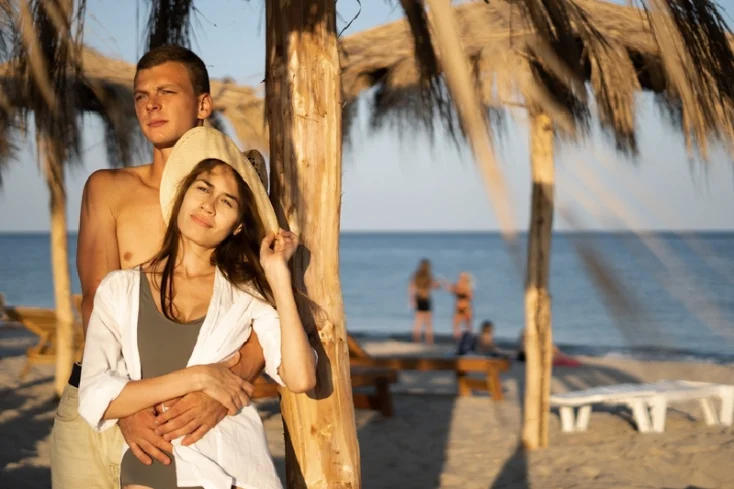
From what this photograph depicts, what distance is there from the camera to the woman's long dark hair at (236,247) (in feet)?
7.16

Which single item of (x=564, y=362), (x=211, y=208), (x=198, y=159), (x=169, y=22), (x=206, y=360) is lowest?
(x=564, y=362)

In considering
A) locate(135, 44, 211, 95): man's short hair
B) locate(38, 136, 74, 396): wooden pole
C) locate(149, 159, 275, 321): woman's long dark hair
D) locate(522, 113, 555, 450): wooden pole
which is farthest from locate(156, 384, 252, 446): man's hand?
locate(38, 136, 74, 396): wooden pole

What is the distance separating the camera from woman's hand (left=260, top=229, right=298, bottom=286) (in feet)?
6.95

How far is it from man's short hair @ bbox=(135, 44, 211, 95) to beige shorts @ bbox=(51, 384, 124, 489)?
0.87 meters

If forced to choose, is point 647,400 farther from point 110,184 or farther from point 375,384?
point 110,184

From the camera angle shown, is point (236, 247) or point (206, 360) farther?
point (236, 247)

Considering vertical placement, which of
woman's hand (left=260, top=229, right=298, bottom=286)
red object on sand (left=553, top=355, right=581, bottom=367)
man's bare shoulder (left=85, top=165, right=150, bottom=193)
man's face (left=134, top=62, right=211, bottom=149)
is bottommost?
red object on sand (left=553, top=355, right=581, bottom=367)

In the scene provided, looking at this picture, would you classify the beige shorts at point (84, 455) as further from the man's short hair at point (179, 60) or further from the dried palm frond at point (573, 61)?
the dried palm frond at point (573, 61)

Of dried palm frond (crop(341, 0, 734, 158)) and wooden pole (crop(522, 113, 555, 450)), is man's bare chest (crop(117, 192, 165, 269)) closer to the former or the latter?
dried palm frond (crop(341, 0, 734, 158))

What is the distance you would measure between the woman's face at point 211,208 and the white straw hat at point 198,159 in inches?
1.3

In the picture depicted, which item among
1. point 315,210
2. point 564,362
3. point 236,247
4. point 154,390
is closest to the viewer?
point 154,390

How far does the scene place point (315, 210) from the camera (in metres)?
2.49

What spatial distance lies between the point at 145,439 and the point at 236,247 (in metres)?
0.52

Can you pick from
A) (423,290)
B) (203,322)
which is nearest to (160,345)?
(203,322)
